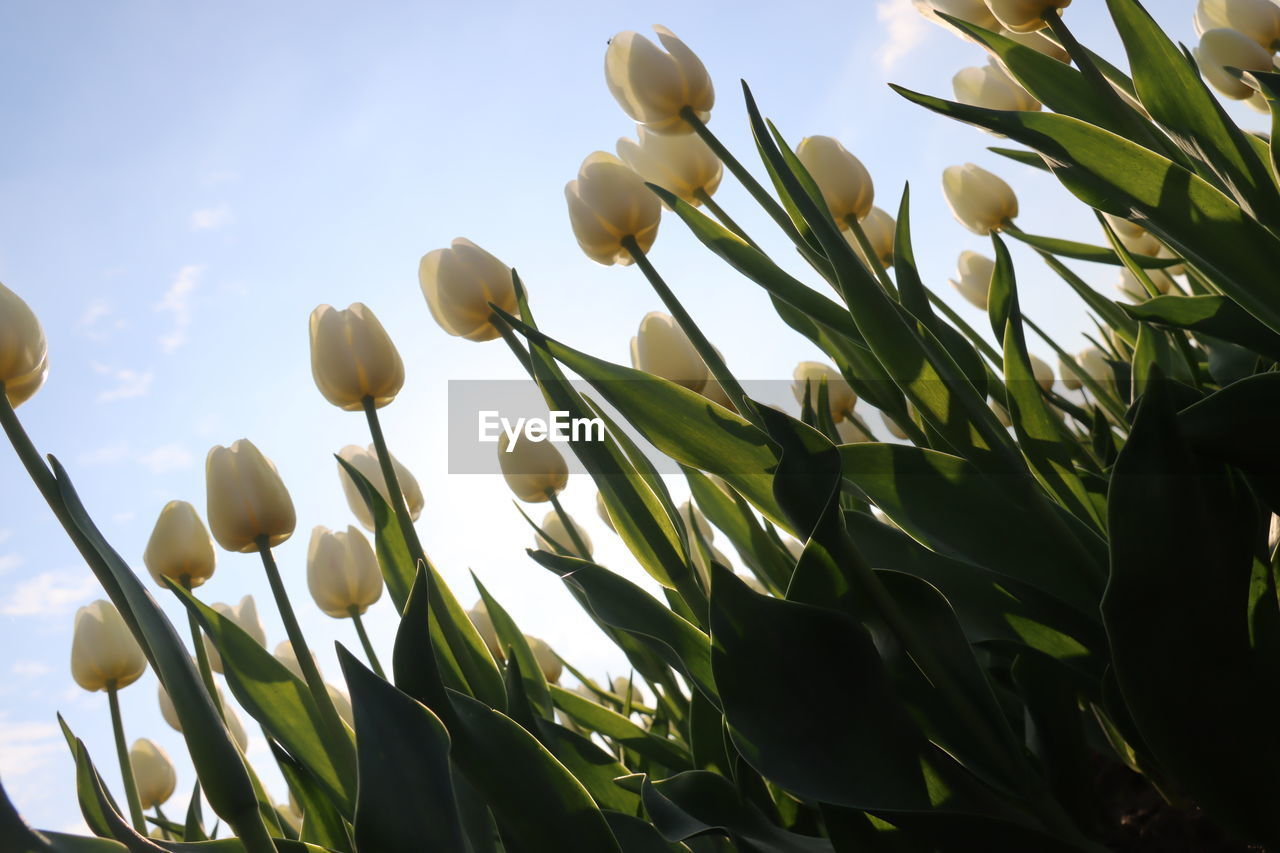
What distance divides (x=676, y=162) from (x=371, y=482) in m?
0.57

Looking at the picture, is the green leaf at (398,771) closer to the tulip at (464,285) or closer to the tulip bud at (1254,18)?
the tulip at (464,285)

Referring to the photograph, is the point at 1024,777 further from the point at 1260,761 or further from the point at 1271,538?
the point at 1271,538

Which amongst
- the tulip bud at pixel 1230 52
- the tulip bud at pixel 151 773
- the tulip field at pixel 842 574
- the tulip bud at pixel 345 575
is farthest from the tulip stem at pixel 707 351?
the tulip bud at pixel 151 773

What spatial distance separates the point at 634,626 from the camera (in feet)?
1.97

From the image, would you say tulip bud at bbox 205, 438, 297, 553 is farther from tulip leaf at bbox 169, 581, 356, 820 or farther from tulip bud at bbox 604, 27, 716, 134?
tulip bud at bbox 604, 27, 716, 134

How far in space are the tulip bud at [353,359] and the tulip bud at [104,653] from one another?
19.1 inches

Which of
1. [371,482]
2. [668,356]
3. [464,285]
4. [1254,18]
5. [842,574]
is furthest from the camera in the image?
[1254,18]

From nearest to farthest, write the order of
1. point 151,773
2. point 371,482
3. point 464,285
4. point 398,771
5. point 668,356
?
point 398,771 < point 464,285 < point 668,356 < point 371,482 < point 151,773

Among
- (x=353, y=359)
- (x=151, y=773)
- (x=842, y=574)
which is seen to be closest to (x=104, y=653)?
(x=151, y=773)

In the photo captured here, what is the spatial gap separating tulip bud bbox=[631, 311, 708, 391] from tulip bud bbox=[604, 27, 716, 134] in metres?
0.23

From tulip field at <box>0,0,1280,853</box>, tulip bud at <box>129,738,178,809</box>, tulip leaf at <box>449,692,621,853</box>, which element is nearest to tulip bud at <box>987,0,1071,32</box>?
tulip field at <box>0,0,1280,853</box>

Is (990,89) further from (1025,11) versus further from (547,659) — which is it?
(547,659)

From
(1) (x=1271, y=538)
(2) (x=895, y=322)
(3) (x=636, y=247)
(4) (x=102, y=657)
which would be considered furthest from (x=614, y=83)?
(4) (x=102, y=657)

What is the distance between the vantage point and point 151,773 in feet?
4.75
